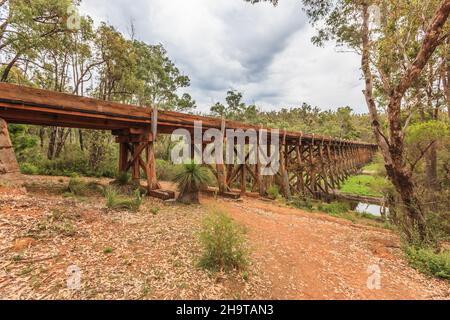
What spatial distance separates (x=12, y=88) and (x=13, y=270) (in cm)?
320

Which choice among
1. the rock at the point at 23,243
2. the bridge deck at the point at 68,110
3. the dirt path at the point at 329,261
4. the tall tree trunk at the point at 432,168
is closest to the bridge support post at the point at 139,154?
the bridge deck at the point at 68,110

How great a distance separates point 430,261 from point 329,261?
1.66 m

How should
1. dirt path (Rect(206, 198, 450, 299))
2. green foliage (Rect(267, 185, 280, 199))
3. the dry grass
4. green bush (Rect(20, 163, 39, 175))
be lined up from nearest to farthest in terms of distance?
1. the dry grass
2. dirt path (Rect(206, 198, 450, 299))
3. green bush (Rect(20, 163, 39, 175))
4. green foliage (Rect(267, 185, 280, 199))

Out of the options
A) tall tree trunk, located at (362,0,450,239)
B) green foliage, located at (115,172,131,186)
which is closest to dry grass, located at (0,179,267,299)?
green foliage, located at (115,172,131,186)

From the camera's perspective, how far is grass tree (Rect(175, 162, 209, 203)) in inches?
232

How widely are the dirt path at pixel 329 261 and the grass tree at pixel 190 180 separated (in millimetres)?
1416

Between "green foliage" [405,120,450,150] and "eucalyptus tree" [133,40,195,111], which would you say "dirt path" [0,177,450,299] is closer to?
"green foliage" [405,120,450,150]

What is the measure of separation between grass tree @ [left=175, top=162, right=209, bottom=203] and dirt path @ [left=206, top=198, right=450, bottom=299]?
1.42m

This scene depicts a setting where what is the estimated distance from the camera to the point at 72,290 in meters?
2.04

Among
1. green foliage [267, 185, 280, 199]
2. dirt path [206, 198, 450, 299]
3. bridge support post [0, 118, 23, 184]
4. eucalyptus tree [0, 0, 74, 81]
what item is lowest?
dirt path [206, 198, 450, 299]

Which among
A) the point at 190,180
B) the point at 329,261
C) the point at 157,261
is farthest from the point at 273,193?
the point at 157,261

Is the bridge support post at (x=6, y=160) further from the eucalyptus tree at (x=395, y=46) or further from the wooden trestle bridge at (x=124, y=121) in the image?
the eucalyptus tree at (x=395, y=46)
